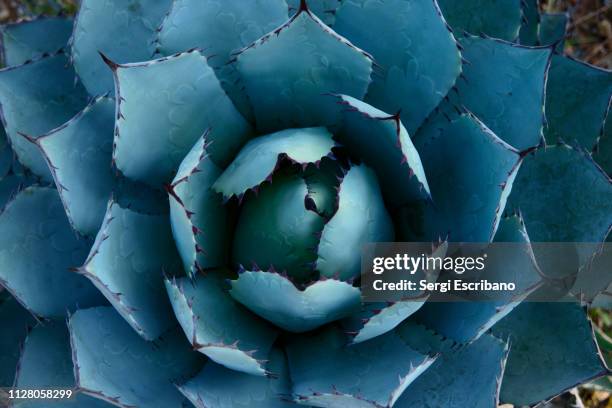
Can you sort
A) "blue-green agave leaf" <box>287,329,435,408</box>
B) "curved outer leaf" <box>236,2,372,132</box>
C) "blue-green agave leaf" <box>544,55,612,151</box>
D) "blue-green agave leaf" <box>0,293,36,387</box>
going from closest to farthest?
"blue-green agave leaf" <box>287,329,435,408</box> < "curved outer leaf" <box>236,2,372,132</box> < "blue-green agave leaf" <box>544,55,612,151</box> < "blue-green agave leaf" <box>0,293,36,387</box>

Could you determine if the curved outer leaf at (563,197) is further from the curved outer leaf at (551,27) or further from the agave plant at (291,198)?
the curved outer leaf at (551,27)

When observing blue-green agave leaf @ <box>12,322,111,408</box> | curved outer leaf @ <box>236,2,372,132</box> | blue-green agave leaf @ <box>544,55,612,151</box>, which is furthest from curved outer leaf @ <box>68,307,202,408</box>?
blue-green agave leaf @ <box>544,55,612,151</box>

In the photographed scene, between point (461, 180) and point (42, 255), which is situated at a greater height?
point (461, 180)

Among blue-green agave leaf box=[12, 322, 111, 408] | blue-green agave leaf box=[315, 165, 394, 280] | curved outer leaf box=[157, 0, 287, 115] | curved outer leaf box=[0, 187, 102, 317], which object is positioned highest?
curved outer leaf box=[157, 0, 287, 115]

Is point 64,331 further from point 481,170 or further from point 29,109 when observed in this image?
point 481,170

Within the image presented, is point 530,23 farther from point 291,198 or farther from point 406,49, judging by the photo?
point 291,198

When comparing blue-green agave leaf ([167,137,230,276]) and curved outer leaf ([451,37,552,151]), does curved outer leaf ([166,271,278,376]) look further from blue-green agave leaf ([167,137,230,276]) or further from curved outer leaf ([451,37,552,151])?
curved outer leaf ([451,37,552,151])

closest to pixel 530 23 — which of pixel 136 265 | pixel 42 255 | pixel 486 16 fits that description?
pixel 486 16

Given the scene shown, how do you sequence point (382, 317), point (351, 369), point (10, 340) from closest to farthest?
point (382, 317) → point (351, 369) → point (10, 340)
